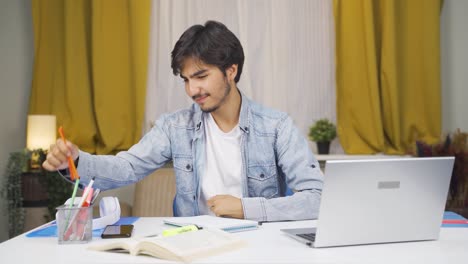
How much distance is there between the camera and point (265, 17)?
12.5 feet

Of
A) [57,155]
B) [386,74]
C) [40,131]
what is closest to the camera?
[57,155]

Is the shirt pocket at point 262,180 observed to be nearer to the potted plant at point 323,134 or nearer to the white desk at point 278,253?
the white desk at point 278,253

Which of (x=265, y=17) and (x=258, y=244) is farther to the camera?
(x=265, y=17)

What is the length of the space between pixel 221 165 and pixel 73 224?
82 cm

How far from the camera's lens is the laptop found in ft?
4.49

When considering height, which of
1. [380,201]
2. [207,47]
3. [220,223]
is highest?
[207,47]

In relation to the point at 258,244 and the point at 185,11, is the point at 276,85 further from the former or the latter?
the point at 258,244

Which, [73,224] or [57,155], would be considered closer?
[73,224]

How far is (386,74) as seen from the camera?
3.66m

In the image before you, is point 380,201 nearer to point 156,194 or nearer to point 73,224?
point 73,224

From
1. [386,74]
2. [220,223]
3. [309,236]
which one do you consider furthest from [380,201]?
[386,74]

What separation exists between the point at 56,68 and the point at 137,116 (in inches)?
23.6

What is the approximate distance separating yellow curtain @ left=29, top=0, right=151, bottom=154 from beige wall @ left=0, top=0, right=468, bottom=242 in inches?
6.9

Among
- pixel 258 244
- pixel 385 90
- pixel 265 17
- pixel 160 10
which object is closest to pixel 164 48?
pixel 160 10
